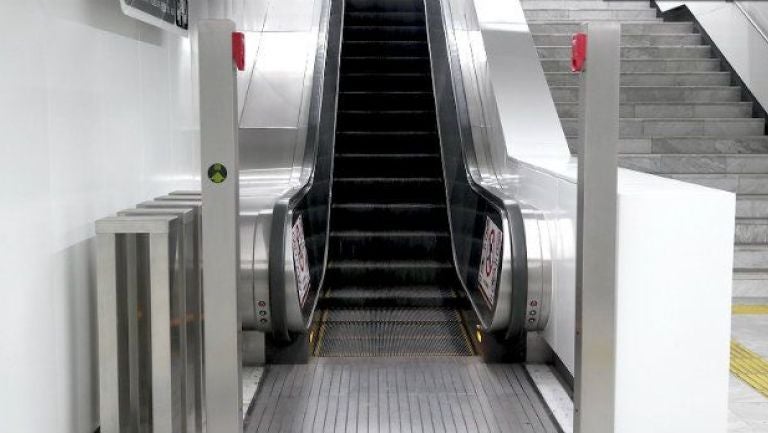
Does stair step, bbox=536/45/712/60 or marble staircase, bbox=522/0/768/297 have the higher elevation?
stair step, bbox=536/45/712/60

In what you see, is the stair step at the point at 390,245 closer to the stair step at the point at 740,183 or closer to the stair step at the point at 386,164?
the stair step at the point at 386,164

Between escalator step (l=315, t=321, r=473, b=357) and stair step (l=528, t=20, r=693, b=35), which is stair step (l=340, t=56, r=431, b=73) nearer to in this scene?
stair step (l=528, t=20, r=693, b=35)

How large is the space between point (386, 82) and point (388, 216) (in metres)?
2.18

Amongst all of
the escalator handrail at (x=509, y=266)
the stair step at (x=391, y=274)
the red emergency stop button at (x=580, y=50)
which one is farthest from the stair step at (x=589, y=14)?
the red emergency stop button at (x=580, y=50)

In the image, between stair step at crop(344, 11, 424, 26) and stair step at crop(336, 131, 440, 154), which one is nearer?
stair step at crop(336, 131, 440, 154)

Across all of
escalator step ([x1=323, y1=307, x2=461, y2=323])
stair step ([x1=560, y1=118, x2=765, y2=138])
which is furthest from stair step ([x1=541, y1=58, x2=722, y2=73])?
escalator step ([x1=323, y1=307, x2=461, y2=323])

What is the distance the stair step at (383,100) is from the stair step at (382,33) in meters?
1.30

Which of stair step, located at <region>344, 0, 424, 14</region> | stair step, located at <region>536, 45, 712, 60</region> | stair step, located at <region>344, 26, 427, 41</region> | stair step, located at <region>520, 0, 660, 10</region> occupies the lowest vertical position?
stair step, located at <region>536, 45, 712, 60</region>

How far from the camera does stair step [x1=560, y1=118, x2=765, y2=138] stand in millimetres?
7316

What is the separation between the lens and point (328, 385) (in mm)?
3912

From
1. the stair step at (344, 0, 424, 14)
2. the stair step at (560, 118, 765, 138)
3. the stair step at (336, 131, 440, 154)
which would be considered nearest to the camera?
the stair step at (336, 131, 440, 154)

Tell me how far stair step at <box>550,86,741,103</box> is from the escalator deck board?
4050mm

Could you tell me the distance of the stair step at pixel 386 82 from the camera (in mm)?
7914

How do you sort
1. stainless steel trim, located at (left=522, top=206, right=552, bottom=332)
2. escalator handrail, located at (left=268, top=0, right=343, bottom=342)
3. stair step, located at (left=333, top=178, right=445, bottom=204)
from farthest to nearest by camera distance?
stair step, located at (left=333, top=178, right=445, bottom=204) < escalator handrail, located at (left=268, top=0, right=343, bottom=342) < stainless steel trim, located at (left=522, top=206, right=552, bottom=332)
